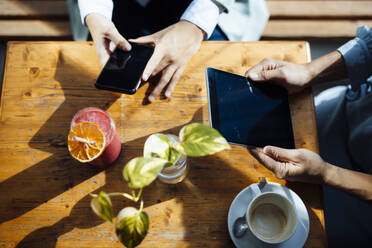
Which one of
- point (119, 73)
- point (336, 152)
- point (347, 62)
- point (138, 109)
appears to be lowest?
point (336, 152)

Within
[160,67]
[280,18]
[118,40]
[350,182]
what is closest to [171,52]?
[160,67]

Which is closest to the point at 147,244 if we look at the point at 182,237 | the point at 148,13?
the point at 182,237

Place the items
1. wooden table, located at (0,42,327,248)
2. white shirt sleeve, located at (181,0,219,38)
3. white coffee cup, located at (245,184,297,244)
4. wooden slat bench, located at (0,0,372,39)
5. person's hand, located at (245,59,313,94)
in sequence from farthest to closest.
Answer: wooden slat bench, located at (0,0,372,39) < white shirt sleeve, located at (181,0,219,38) < person's hand, located at (245,59,313,94) < wooden table, located at (0,42,327,248) < white coffee cup, located at (245,184,297,244)

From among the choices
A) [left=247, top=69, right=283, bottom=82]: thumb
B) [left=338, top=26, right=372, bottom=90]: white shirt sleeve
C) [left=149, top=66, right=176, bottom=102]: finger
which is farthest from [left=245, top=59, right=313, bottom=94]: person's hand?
[left=149, top=66, right=176, bottom=102]: finger

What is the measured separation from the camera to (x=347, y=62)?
1.00m

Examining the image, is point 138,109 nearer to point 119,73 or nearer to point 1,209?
point 119,73

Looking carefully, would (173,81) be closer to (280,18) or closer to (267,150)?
(267,150)

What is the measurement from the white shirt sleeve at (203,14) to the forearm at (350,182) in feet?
2.38

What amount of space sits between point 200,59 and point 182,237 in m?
0.66

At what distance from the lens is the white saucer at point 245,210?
79cm

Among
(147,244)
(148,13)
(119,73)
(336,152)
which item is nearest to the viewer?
(147,244)

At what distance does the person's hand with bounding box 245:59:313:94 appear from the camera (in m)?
0.93

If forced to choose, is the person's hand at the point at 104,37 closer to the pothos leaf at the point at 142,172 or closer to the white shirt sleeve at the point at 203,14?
the white shirt sleeve at the point at 203,14

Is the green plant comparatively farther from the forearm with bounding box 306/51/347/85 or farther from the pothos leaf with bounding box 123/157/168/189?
the forearm with bounding box 306/51/347/85
